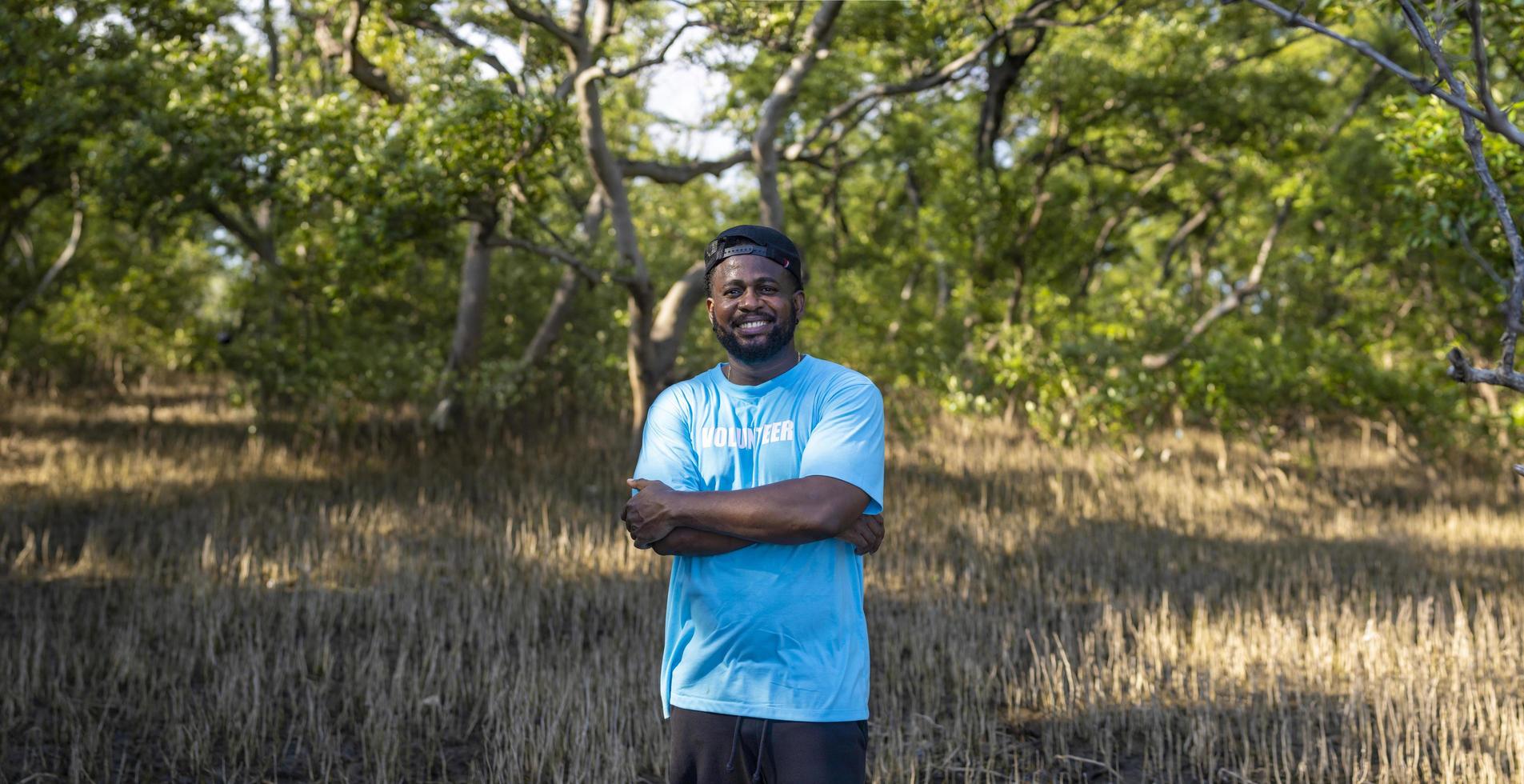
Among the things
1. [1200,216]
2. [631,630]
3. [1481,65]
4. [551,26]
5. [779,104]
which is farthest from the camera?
[1200,216]

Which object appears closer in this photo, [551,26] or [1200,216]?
[551,26]

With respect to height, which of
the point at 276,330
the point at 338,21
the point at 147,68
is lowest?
the point at 276,330

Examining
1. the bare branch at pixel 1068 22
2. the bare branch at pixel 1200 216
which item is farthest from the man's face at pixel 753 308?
the bare branch at pixel 1200 216

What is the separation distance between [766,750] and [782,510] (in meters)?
0.51

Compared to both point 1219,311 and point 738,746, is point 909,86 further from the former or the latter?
point 738,746

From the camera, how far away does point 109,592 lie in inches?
282

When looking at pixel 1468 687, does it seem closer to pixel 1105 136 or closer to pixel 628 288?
pixel 628 288

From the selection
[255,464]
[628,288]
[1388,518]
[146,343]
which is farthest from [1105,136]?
[146,343]

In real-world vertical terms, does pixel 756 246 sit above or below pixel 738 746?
above

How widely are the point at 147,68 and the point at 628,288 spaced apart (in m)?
5.11

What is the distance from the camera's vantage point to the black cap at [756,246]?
2.60 m

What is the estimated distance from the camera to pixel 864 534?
2.54m

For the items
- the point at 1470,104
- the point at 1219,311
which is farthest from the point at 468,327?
the point at 1470,104

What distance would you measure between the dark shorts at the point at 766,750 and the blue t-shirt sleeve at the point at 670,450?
52 cm
